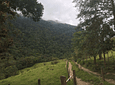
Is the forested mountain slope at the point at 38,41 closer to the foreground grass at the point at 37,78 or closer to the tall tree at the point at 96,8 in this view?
the foreground grass at the point at 37,78

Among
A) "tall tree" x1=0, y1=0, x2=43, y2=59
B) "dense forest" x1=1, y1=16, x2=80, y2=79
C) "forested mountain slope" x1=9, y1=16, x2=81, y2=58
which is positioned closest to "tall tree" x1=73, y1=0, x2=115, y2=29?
"tall tree" x1=0, y1=0, x2=43, y2=59

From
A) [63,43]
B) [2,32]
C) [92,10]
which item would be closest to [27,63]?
[2,32]

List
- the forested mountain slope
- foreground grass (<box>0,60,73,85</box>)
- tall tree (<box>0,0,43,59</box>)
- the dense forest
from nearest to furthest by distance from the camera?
tall tree (<box>0,0,43,59</box>) → foreground grass (<box>0,60,73,85</box>) → the dense forest → the forested mountain slope

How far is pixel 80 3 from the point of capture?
10.5 metres

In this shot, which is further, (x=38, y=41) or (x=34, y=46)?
(x=38, y=41)

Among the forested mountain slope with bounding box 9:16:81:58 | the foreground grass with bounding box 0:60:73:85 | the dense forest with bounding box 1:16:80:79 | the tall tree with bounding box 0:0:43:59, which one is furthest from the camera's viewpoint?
the forested mountain slope with bounding box 9:16:81:58

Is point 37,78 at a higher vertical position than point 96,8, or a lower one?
lower

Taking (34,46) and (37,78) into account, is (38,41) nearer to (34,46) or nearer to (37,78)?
(34,46)

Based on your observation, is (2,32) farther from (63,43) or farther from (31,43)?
(63,43)

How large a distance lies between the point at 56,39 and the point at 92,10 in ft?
249

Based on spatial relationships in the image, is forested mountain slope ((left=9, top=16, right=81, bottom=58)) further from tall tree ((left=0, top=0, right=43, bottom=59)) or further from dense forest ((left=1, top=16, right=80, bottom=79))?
tall tree ((left=0, top=0, right=43, bottom=59))

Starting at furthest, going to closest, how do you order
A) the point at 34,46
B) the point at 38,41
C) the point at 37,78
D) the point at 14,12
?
the point at 38,41 < the point at 34,46 < the point at 37,78 < the point at 14,12

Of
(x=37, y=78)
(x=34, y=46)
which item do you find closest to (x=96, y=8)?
(x=37, y=78)

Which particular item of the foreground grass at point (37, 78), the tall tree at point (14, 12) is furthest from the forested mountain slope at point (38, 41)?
the tall tree at point (14, 12)
